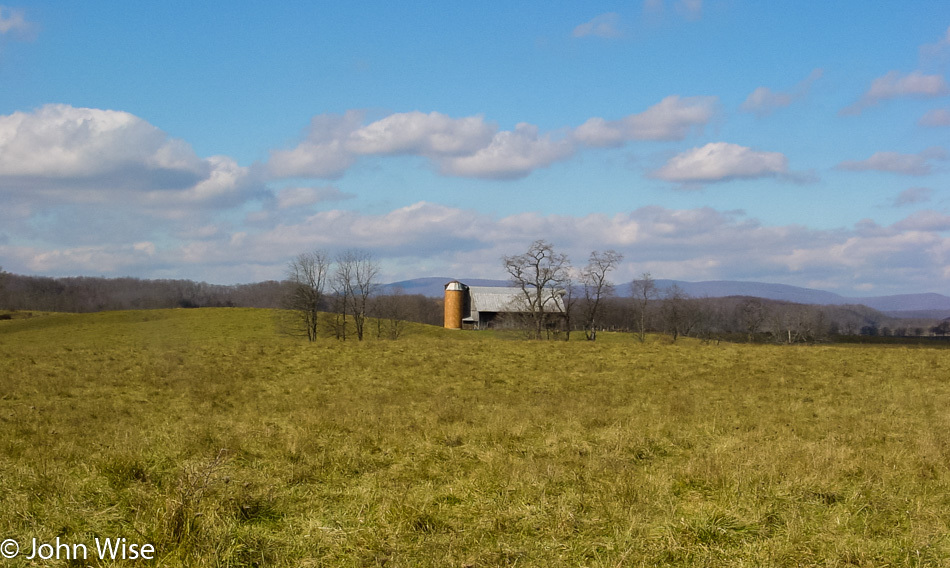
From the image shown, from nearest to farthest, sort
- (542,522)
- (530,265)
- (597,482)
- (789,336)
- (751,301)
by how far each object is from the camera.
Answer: (542,522) < (597,482) < (530,265) < (789,336) < (751,301)

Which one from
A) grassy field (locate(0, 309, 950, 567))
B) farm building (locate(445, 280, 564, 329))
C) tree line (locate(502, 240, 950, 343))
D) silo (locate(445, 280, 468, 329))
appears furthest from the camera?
farm building (locate(445, 280, 564, 329))

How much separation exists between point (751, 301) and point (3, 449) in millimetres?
114619

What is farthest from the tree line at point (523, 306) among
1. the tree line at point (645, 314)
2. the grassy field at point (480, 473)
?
the grassy field at point (480, 473)

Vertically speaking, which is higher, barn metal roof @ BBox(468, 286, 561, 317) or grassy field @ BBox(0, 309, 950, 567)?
barn metal roof @ BBox(468, 286, 561, 317)

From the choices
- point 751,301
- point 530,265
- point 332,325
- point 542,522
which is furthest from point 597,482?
point 751,301

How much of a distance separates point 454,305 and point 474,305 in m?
5.26

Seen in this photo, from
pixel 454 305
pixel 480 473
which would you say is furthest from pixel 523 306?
pixel 480 473

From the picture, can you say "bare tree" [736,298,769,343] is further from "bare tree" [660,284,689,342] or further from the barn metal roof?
the barn metal roof

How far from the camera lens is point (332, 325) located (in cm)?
7675

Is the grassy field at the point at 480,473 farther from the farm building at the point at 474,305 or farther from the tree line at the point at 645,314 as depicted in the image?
the farm building at the point at 474,305

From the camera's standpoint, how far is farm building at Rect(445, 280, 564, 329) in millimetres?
100125

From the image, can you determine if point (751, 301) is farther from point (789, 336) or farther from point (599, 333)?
point (599, 333)

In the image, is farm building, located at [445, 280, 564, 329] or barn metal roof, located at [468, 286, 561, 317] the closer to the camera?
farm building, located at [445, 280, 564, 329]

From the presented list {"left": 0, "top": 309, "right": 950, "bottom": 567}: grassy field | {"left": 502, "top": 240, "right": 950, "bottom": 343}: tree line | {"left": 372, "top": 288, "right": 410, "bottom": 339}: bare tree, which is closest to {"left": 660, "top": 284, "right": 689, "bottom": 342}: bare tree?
{"left": 502, "top": 240, "right": 950, "bottom": 343}: tree line
